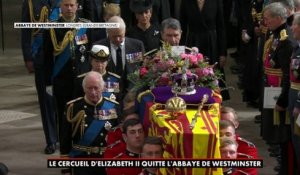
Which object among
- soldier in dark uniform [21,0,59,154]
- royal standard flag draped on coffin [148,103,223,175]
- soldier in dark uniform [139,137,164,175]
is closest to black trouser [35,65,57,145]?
soldier in dark uniform [21,0,59,154]

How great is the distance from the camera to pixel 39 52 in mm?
10016

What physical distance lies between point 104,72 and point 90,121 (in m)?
0.84

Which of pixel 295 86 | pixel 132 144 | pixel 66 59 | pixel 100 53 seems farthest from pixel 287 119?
pixel 132 144

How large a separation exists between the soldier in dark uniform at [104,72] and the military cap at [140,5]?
1.77 metres

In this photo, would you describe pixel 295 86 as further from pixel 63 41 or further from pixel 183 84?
pixel 63 41

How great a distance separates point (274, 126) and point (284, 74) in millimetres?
679

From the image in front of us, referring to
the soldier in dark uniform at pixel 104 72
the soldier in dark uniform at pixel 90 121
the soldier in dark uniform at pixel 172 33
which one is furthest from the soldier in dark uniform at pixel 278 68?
the soldier in dark uniform at pixel 90 121

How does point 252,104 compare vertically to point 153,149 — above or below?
below

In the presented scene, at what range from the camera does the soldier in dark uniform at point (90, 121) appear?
754 cm

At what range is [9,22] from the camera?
2139cm

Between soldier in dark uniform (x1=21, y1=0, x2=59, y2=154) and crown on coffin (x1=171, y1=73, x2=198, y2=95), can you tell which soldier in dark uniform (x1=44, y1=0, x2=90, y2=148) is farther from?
crown on coffin (x1=171, y1=73, x2=198, y2=95)

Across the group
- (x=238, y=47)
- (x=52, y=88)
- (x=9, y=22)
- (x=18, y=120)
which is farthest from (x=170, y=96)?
(x=9, y=22)

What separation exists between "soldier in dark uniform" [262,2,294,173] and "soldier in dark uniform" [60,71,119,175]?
1.92 metres

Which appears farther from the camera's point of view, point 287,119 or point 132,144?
point 287,119
